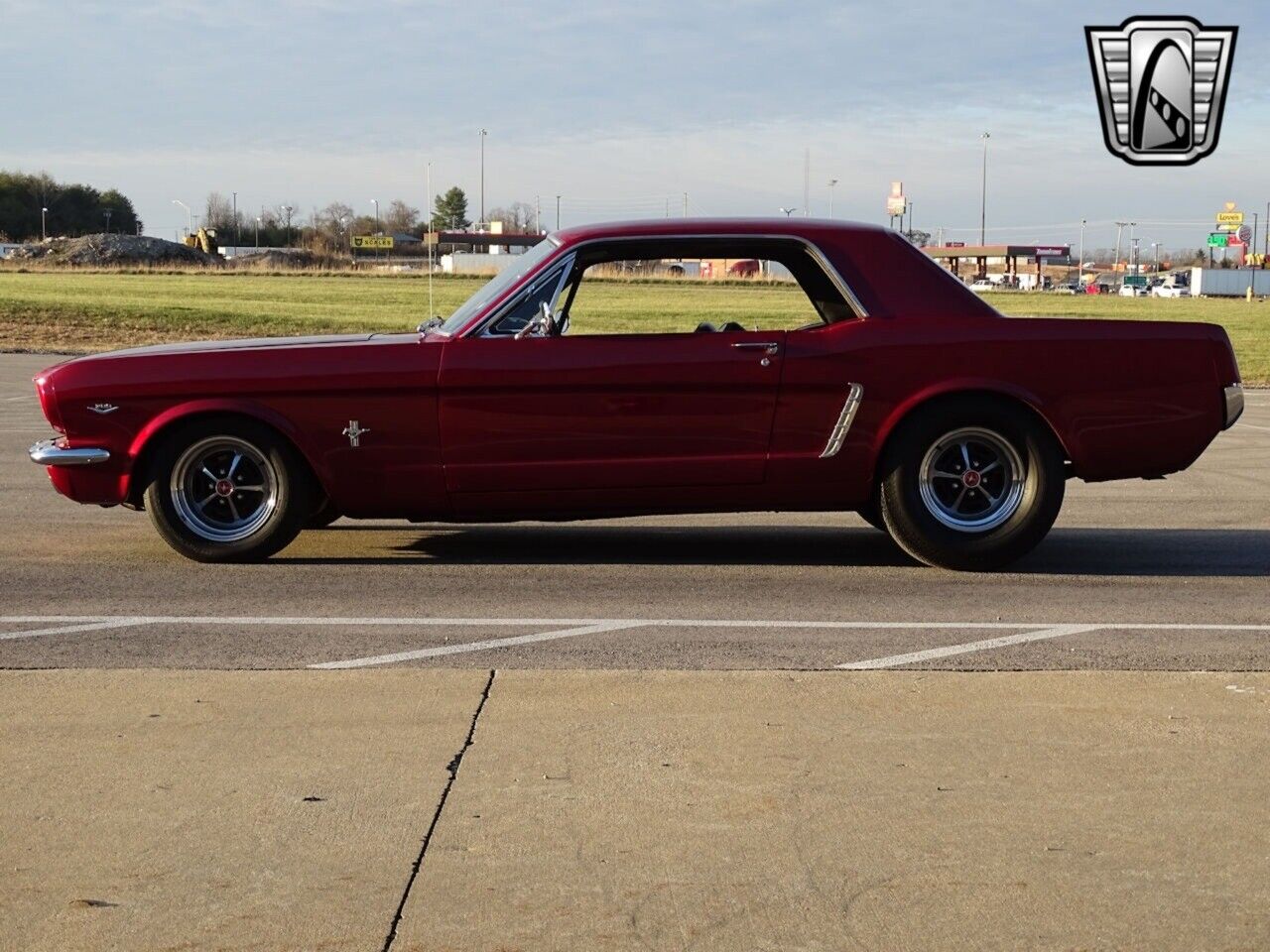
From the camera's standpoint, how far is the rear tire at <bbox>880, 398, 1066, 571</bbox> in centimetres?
789

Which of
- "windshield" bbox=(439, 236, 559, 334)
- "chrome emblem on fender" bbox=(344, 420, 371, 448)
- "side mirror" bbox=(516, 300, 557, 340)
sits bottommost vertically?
"chrome emblem on fender" bbox=(344, 420, 371, 448)

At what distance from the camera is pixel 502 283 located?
8109 mm

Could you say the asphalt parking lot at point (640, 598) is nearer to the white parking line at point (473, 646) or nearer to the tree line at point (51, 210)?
the white parking line at point (473, 646)

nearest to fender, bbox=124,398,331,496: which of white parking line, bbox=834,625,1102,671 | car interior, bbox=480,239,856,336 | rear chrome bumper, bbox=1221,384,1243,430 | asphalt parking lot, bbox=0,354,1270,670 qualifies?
asphalt parking lot, bbox=0,354,1270,670

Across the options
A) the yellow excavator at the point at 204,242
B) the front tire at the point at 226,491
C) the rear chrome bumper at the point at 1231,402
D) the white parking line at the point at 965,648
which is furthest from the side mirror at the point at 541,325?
the yellow excavator at the point at 204,242

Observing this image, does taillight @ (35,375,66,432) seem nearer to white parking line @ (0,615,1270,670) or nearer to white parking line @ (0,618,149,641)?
white parking line @ (0,615,1270,670)

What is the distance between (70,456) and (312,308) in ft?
121

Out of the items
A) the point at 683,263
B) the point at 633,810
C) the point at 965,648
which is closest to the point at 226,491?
the point at 683,263

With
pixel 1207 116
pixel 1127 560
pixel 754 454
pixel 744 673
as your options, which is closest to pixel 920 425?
pixel 754 454

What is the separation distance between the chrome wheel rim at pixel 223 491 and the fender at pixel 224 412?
0.56 ft

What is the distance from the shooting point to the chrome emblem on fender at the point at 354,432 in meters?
7.80

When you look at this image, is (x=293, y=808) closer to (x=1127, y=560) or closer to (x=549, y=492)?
(x=549, y=492)

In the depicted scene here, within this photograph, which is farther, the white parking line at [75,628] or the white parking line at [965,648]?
the white parking line at [75,628]

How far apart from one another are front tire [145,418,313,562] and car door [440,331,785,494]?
31.2 inches
